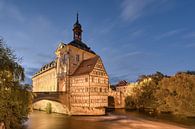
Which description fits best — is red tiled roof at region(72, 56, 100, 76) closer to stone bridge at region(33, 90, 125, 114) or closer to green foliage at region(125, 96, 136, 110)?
stone bridge at region(33, 90, 125, 114)

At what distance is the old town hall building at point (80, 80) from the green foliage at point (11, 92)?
1722 cm

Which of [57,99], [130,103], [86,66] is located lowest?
[130,103]

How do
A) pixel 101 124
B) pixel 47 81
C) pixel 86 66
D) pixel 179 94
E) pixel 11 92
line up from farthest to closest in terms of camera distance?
pixel 47 81 → pixel 179 94 → pixel 86 66 → pixel 101 124 → pixel 11 92

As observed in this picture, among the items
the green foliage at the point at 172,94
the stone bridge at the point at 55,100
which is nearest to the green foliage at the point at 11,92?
the stone bridge at the point at 55,100

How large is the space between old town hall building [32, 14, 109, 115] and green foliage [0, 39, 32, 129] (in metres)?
17.2

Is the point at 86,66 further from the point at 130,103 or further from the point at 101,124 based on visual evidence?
the point at 130,103

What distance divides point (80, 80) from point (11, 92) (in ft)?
64.7

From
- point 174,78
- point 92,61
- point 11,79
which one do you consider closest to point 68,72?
point 92,61

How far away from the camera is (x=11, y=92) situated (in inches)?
484

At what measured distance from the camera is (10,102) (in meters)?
12.1

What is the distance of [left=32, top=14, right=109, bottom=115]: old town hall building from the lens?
102 ft

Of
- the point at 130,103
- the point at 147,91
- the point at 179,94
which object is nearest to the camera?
the point at 179,94

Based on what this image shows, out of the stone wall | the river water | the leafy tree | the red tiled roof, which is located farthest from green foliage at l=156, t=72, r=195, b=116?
the stone wall

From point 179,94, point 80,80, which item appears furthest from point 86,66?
point 179,94
